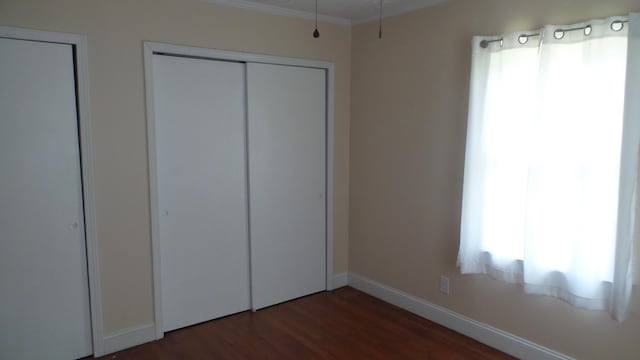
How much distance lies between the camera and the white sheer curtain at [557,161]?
235 centimetres

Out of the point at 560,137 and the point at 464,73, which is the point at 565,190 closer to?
the point at 560,137

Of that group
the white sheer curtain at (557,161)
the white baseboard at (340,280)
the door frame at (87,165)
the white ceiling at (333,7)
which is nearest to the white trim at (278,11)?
the white ceiling at (333,7)

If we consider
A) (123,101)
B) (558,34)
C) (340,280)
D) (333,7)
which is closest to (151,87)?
(123,101)

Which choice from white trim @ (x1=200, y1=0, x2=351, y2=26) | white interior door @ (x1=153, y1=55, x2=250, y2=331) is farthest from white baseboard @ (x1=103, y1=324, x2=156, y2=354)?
white trim @ (x1=200, y1=0, x2=351, y2=26)

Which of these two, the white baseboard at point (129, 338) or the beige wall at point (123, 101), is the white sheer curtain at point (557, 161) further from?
the white baseboard at point (129, 338)

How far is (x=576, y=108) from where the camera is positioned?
2.50m

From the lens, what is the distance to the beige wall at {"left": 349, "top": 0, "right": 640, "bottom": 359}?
2.68 m

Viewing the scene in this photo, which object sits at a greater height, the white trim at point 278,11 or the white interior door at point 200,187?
the white trim at point 278,11

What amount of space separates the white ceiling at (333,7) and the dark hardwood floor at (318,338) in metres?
2.47

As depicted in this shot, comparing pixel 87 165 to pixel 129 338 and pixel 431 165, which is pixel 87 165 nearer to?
pixel 129 338

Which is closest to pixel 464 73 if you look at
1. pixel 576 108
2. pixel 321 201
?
pixel 576 108

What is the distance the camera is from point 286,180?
3.87m

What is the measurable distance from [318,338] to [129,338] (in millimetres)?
1335

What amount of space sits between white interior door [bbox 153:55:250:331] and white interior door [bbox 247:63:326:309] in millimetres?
111
